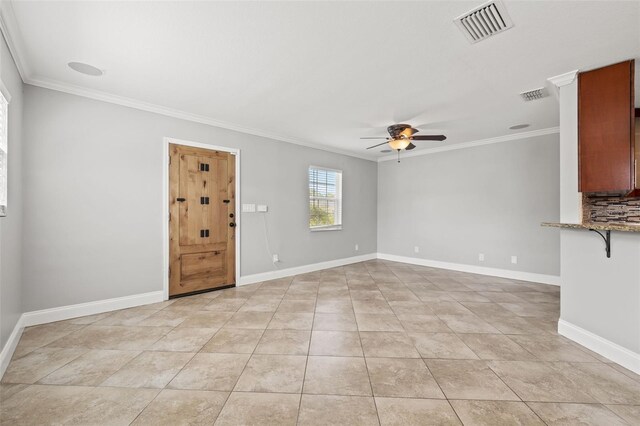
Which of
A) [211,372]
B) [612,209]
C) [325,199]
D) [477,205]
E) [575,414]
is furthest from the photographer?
[325,199]

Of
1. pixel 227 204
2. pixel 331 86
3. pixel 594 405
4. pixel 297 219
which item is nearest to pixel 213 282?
pixel 227 204

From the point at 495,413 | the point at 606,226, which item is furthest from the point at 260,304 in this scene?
the point at 606,226

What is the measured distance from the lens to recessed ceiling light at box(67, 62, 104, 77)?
257cm

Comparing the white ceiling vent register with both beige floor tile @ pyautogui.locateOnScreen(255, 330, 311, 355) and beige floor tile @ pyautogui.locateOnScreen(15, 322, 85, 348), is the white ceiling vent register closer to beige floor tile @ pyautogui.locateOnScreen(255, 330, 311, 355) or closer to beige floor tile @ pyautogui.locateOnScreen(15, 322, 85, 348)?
beige floor tile @ pyautogui.locateOnScreen(255, 330, 311, 355)

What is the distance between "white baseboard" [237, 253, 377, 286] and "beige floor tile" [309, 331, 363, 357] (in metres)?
2.15

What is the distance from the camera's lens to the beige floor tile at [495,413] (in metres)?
1.54

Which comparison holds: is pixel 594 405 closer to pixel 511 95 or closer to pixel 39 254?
pixel 511 95

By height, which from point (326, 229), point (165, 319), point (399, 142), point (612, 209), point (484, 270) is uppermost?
point (399, 142)

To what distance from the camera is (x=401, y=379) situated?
6.34 ft

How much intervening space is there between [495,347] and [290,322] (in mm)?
1947

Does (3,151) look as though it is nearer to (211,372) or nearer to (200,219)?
(200,219)

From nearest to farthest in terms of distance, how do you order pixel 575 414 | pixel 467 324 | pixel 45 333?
pixel 575 414, pixel 45 333, pixel 467 324

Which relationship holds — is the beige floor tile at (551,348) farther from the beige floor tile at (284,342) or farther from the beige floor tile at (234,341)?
the beige floor tile at (234,341)

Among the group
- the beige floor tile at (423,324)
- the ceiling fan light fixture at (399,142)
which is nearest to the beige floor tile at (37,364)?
the beige floor tile at (423,324)
